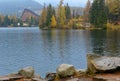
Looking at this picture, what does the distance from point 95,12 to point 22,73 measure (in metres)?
160

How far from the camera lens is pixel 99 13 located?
18300 cm

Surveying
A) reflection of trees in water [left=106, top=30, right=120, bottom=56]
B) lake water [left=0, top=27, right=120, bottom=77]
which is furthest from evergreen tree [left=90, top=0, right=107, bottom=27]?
lake water [left=0, top=27, right=120, bottom=77]

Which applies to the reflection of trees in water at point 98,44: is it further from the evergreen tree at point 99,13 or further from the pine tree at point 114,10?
the evergreen tree at point 99,13

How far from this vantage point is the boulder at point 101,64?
88.0 feet

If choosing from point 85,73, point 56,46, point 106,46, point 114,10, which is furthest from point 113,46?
point 114,10

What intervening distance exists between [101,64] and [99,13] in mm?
157532

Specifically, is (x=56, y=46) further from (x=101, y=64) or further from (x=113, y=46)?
(x=101, y=64)

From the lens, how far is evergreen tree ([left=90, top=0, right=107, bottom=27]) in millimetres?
181375

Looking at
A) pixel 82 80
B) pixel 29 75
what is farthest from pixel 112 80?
pixel 29 75

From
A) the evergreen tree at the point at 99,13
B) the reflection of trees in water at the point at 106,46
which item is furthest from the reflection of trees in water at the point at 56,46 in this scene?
the evergreen tree at the point at 99,13

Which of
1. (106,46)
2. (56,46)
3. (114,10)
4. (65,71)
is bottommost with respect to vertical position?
(56,46)

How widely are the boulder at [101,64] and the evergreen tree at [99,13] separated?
15413 centimetres

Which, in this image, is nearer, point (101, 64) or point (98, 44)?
point (101, 64)

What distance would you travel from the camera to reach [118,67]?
27.0 m
